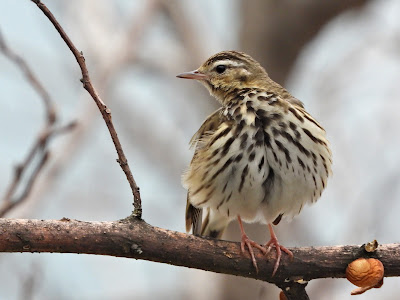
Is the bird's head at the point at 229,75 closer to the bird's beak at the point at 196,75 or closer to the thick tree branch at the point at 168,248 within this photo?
the bird's beak at the point at 196,75

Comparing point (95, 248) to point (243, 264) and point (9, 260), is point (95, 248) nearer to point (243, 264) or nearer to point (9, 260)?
point (243, 264)

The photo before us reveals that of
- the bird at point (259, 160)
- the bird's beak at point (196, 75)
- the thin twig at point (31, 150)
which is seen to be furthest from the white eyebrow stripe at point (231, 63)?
the thin twig at point (31, 150)

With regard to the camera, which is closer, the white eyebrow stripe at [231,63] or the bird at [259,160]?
the bird at [259,160]

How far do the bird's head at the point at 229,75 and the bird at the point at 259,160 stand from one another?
230 mm

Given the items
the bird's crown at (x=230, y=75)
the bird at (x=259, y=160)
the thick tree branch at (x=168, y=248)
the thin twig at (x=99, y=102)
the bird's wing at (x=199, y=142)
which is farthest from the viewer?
the bird's crown at (x=230, y=75)

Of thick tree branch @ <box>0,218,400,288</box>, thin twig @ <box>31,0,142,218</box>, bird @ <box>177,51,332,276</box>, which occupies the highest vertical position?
bird @ <box>177,51,332,276</box>

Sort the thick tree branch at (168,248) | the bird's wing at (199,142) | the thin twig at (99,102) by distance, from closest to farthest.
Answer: the thin twig at (99,102) → the thick tree branch at (168,248) → the bird's wing at (199,142)

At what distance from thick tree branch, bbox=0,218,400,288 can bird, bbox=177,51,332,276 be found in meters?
0.32

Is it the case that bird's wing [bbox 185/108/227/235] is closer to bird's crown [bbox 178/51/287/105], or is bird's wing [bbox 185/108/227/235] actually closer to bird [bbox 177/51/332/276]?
bird [bbox 177/51/332/276]

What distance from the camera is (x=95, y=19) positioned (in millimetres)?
7934

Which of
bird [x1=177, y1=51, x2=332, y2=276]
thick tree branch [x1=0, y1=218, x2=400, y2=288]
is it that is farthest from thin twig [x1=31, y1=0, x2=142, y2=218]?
bird [x1=177, y1=51, x2=332, y2=276]

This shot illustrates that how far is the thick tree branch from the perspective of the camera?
314cm

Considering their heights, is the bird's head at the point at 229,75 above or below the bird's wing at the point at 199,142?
above

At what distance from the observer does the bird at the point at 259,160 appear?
418 centimetres
